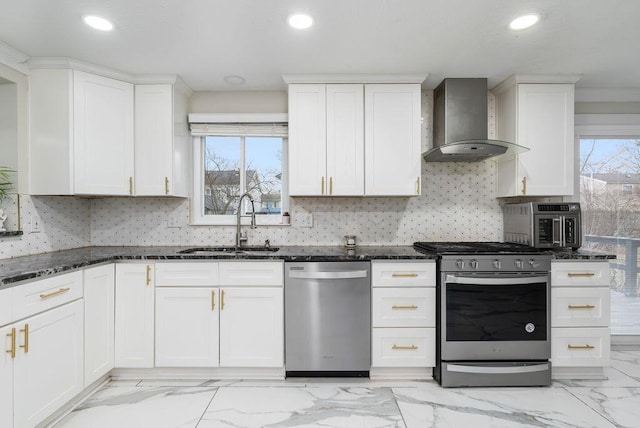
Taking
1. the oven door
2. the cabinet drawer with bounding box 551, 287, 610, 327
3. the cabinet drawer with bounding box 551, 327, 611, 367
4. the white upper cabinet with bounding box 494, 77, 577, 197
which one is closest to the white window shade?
the oven door

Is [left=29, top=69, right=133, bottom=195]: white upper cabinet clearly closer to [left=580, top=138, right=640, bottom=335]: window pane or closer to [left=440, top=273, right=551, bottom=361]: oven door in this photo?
[left=440, top=273, right=551, bottom=361]: oven door

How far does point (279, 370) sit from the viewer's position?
8.27 feet

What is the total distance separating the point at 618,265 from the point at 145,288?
4.20 m

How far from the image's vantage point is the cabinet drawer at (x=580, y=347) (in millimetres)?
2494

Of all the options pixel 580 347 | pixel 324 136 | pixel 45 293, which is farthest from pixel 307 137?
pixel 580 347

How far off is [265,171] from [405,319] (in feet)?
5.98

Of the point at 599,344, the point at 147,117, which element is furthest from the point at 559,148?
the point at 147,117

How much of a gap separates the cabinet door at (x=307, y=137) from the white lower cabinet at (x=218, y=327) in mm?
944

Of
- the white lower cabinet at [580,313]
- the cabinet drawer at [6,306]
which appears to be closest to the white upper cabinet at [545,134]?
the white lower cabinet at [580,313]

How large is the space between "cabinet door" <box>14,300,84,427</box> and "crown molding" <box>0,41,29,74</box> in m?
1.74

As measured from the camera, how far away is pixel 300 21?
201cm

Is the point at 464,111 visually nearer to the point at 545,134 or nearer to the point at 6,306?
the point at 545,134

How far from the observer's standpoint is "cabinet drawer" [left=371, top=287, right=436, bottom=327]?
2484 millimetres

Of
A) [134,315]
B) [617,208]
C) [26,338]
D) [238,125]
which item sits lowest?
[134,315]
